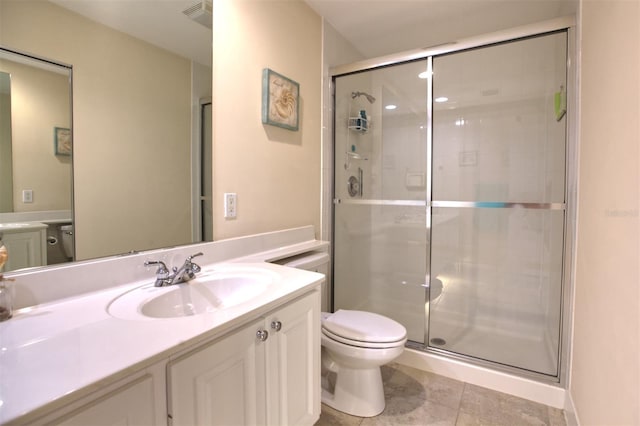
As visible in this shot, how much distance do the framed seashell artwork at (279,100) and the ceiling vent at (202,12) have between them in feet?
1.20

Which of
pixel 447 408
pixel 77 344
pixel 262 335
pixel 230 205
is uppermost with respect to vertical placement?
pixel 230 205

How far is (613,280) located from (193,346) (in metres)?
1.27

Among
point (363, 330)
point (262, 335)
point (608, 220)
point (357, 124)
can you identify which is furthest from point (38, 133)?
point (357, 124)

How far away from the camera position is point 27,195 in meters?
0.93

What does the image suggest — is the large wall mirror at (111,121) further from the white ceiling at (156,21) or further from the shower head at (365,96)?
the shower head at (365,96)

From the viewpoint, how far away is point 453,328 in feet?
7.66

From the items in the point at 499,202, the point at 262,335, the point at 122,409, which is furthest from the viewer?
the point at 499,202

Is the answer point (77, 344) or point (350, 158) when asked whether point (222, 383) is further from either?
point (350, 158)

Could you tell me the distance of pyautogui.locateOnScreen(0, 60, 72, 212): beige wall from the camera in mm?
898

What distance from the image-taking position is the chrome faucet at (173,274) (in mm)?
1132

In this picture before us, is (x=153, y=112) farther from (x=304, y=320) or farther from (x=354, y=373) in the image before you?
(x=354, y=373)

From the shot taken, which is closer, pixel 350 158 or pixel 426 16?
pixel 426 16

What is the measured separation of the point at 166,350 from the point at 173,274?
21.5 inches

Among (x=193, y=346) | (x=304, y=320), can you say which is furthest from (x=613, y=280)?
(x=193, y=346)
